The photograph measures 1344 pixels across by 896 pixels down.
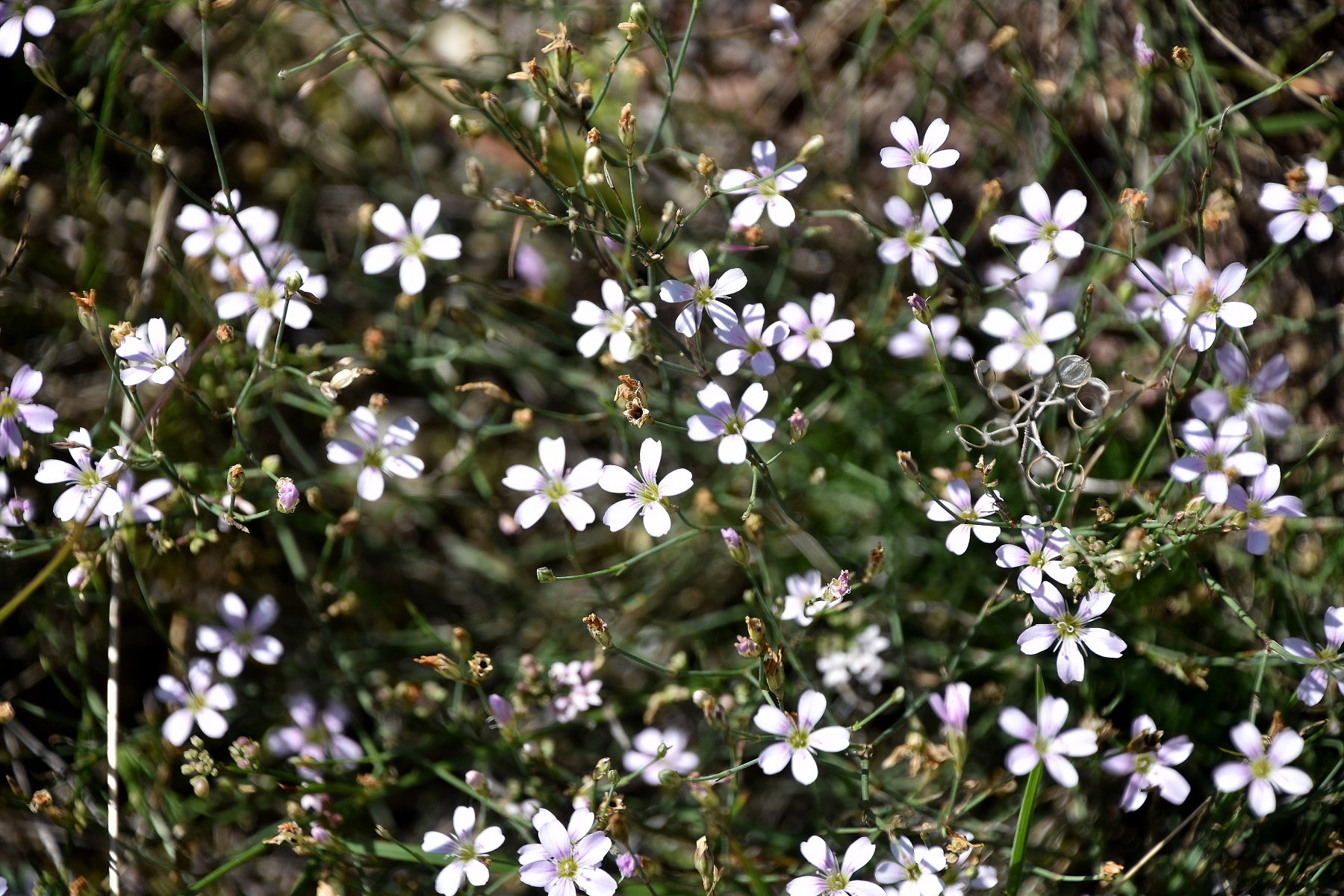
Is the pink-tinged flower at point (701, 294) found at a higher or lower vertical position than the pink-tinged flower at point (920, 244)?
higher

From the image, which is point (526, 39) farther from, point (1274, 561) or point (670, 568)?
point (1274, 561)

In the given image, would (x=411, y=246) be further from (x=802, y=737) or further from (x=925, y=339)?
(x=802, y=737)

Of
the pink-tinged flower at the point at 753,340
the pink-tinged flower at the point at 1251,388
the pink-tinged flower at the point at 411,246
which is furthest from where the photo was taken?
the pink-tinged flower at the point at 411,246

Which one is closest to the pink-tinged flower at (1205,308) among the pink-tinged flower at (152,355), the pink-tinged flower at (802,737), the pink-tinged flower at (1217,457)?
the pink-tinged flower at (1217,457)

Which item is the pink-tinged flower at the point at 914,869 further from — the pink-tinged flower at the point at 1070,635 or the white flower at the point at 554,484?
the white flower at the point at 554,484

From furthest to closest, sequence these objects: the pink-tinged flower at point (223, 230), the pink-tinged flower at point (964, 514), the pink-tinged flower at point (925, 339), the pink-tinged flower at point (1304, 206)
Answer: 1. the pink-tinged flower at point (925, 339)
2. the pink-tinged flower at point (223, 230)
3. the pink-tinged flower at point (1304, 206)
4. the pink-tinged flower at point (964, 514)

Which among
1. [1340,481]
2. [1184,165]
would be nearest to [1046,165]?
[1184,165]

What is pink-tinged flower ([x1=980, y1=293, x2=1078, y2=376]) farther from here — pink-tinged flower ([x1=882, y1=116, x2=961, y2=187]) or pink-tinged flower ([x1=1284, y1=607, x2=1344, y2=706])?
pink-tinged flower ([x1=1284, y1=607, x2=1344, y2=706])

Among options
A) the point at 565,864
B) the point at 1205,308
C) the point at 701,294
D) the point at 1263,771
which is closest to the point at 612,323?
the point at 701,294
